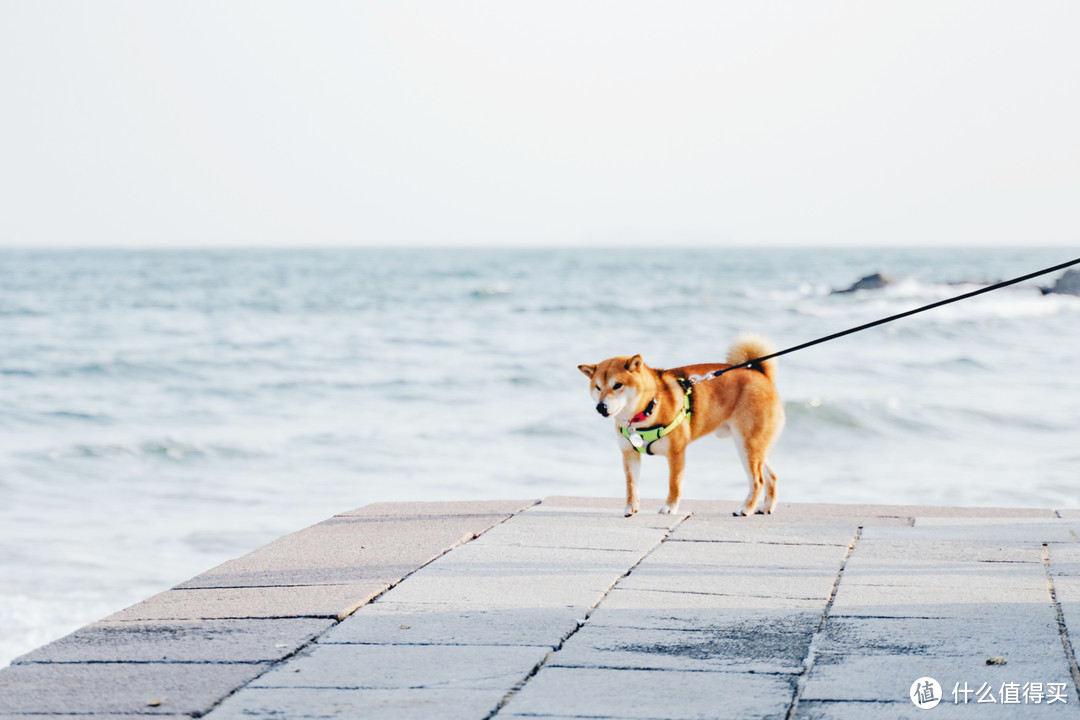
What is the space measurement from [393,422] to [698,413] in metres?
7.74

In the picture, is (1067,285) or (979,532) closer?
(979,532)

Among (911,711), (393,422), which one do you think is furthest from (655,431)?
(393,422)

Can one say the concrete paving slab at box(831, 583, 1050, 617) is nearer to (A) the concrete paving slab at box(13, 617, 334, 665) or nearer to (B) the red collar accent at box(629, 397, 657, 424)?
(B) the red collar accent at box(629, 397, 657, 424)

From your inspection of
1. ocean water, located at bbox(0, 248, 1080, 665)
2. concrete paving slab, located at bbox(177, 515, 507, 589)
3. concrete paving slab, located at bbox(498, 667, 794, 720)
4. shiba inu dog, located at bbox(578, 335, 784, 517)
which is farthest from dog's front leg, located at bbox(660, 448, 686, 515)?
ocean water, located at bbox(0, 248, 1080, 665)

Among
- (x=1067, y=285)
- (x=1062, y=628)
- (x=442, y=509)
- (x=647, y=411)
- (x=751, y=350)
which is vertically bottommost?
(x=442, y=509)

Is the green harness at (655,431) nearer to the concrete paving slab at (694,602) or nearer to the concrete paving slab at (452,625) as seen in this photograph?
the concrete paving slab at (694,602)

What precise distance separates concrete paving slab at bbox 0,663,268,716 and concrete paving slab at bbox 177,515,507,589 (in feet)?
3.22

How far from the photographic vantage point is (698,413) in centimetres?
554

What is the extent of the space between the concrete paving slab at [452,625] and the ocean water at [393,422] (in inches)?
98.9

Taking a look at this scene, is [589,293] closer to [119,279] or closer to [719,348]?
[719,348]

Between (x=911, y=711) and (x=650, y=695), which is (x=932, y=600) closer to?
(x=911, y=711)

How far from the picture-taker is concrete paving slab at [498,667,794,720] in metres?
2.70

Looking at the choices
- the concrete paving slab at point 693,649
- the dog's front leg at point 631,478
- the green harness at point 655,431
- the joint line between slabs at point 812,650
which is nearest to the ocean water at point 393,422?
the dog's front leg at point 631,478
